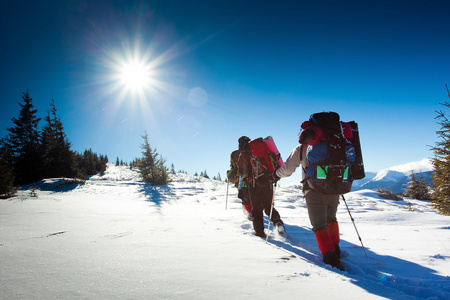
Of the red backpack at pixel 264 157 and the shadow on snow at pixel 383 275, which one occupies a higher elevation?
the red backpack at pixel 264 157

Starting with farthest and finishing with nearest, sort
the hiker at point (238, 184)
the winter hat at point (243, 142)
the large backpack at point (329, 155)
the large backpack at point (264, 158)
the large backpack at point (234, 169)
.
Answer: the large backpack at point (234, 169), the hiker at point (238, 184), the winter hat at point (243, 142), the large backpack at point (264, 158), the large backpack at point (329, 155)

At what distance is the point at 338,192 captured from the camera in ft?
8.82

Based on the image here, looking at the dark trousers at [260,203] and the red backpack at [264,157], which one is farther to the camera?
the red backpack at [264,157]

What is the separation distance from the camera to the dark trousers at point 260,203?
396cm

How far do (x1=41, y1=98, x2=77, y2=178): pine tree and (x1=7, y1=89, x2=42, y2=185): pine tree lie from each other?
2.10 ft

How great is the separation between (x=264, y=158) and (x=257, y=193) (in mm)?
796

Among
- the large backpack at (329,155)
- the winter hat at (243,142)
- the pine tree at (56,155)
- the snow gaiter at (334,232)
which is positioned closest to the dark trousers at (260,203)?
the winter hat at (243,142)

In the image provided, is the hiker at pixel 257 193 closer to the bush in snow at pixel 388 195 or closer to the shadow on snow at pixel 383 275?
the shadow on snow at pixel 383 275

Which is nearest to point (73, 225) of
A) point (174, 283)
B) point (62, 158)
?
point (174, 283)

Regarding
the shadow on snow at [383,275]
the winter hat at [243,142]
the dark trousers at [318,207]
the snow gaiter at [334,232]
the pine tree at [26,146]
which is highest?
the pine tree at [26,146]

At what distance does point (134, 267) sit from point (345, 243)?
3527 millimetres

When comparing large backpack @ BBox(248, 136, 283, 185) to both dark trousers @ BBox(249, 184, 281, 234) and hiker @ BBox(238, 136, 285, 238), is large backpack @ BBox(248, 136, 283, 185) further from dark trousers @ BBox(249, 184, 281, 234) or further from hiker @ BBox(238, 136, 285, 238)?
dark trousers @ BBox(249, 184, 281, 234)

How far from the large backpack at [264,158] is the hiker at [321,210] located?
80 cm

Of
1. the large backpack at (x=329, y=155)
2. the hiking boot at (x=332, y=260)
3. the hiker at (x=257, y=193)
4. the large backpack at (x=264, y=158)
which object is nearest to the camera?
the hiking boot at (x=332, y=260)
